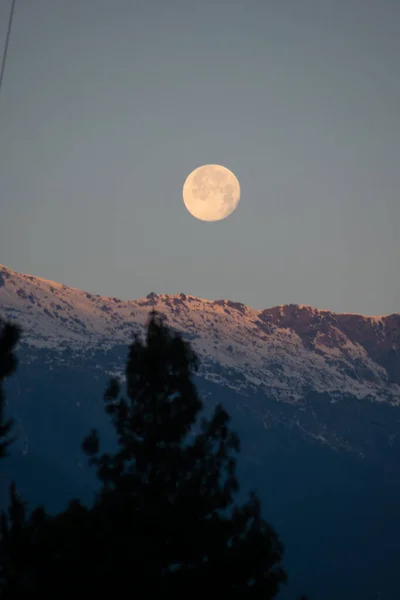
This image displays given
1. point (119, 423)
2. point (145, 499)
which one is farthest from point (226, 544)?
point (119, 423)

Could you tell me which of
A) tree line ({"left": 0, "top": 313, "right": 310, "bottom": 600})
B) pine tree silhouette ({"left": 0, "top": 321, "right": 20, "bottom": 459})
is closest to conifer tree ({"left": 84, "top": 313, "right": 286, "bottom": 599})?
tree line ({"left": 0, "top": 313, "right": 310, "bottom": 600})

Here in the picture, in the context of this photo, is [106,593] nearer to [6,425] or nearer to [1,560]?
[1,560]

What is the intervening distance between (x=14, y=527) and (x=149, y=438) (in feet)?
23.1

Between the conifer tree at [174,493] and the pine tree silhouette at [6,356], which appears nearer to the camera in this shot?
the pine tree silhouette at [6,356]

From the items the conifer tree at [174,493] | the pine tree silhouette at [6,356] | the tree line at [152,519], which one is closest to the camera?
the pine tree silhouette at [6,356]

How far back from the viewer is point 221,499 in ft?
123

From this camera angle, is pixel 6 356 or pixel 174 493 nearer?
pixel 6 356

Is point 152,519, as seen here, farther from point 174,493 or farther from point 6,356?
point 6,356

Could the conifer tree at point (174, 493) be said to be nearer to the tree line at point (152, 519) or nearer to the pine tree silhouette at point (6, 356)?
the tree line at point (152, 519)

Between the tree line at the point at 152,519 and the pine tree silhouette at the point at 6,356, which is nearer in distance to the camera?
the pine tree silhouette at the point at 6,356

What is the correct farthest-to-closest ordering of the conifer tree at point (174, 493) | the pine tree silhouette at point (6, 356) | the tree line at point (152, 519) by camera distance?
the conifer tree at point (174, 493), the tree line at point (152, 519), the pine tree silhouette at point (6, 356)

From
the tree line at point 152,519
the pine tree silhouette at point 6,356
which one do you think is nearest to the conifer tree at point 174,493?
the tree line at point 152,519

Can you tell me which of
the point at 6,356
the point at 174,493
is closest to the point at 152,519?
the point at 174,493

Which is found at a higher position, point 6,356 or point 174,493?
point 6,356
